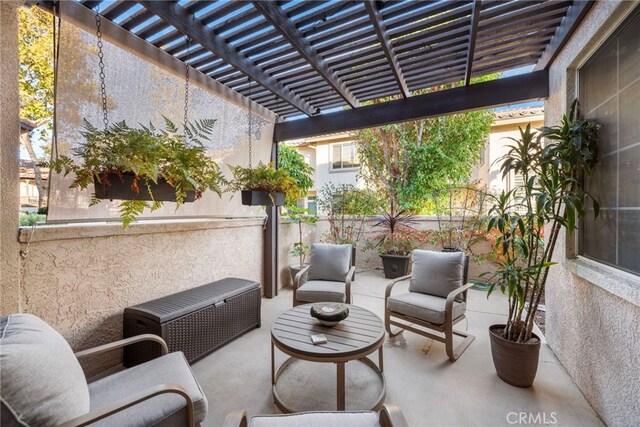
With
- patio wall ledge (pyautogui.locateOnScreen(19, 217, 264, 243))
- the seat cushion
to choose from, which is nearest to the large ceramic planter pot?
the seat cushion

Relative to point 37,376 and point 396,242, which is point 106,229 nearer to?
point 37,376

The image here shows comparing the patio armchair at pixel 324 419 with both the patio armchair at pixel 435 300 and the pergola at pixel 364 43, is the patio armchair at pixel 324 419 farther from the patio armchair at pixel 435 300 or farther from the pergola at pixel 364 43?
the pergola at pixel 364 43

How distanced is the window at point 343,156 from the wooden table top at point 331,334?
8257mm

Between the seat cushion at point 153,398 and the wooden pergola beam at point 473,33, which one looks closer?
the seat cushion at point 153,398

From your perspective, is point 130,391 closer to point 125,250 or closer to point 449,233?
point 125,250

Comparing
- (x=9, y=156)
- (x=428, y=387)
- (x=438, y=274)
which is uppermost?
(x=9, y=156)

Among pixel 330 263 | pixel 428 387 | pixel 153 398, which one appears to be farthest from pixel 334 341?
pixel 330 263

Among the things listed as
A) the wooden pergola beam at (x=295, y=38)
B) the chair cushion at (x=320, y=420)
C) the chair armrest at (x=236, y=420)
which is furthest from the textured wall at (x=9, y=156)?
the chair cushion at (x=320, y=420)

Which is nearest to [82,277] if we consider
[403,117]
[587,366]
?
[403,117]

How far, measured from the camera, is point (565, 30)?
2.14 m

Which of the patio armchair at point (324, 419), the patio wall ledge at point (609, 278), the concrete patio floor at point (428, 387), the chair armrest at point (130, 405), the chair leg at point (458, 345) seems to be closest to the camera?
the chair armrest at point (130, 405)

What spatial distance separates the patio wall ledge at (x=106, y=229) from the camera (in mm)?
1885

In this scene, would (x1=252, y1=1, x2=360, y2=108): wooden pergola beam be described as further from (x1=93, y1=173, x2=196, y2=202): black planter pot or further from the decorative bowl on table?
the decorative bowl on table

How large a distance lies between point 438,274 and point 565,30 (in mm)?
2360
